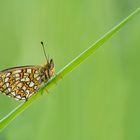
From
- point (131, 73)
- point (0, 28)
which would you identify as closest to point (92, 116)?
point (131, 73)

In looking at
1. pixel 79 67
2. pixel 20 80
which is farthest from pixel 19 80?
pixel 79 67

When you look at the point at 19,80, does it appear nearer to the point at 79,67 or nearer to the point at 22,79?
the point at 22,79

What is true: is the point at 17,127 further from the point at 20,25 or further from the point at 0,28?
the point at 0,28
